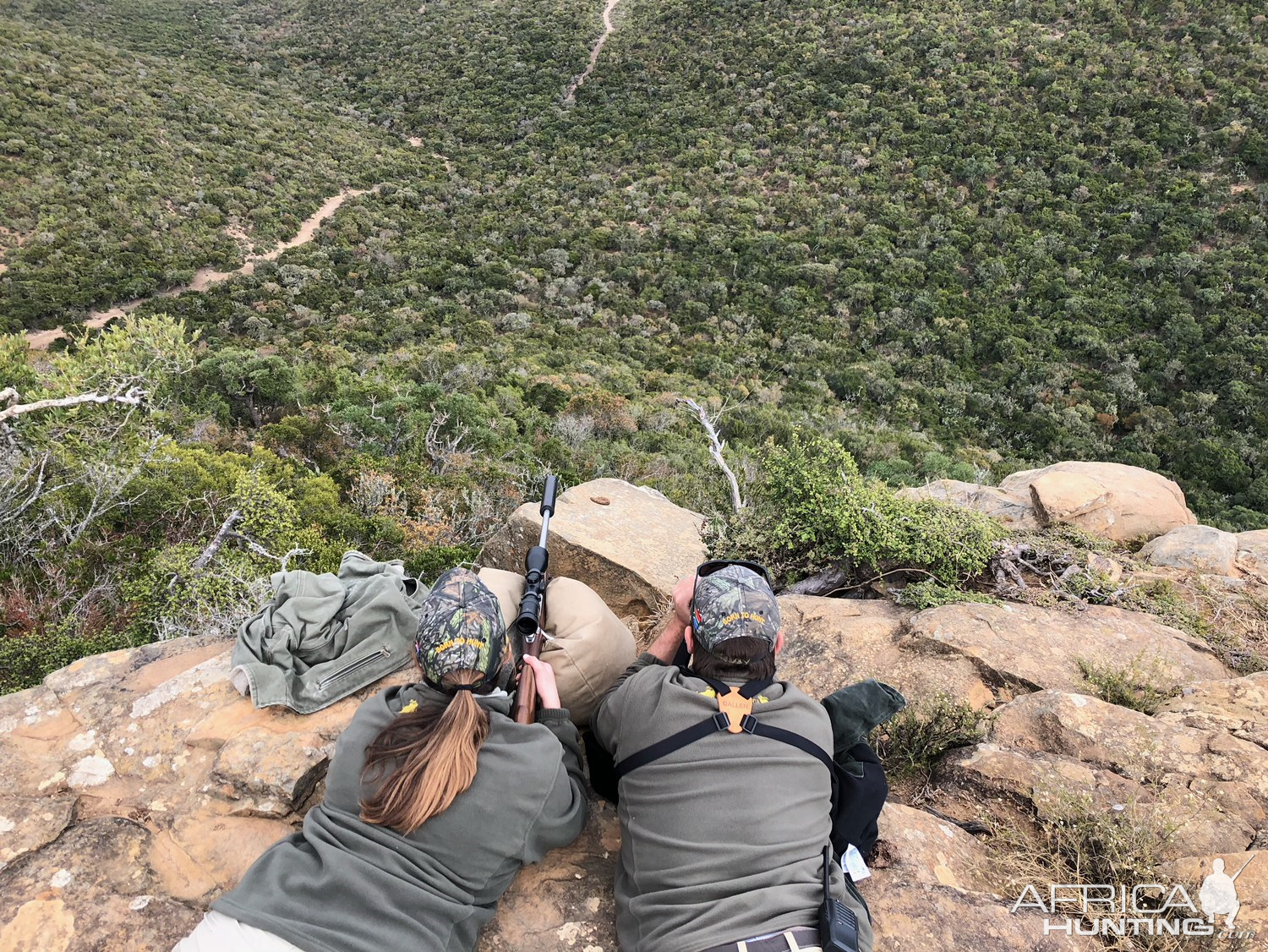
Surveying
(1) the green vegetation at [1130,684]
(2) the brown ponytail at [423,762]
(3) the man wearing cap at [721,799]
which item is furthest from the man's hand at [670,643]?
(1) the green vegetation at [1130,684]

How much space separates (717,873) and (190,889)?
200 centimetres

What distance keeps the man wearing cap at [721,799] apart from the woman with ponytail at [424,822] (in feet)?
0.96

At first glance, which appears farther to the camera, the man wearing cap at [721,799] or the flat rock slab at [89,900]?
the flat rock slab at [89,900]

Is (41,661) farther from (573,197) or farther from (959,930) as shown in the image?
(573,197)

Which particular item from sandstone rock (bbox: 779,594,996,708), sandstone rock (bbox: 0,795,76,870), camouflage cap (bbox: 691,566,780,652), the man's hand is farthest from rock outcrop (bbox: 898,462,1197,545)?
sandstone rock (bbox: 0,795,76,870)

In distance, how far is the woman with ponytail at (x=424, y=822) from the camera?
1.76 m

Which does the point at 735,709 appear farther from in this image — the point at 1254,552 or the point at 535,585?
the point at 1254,552

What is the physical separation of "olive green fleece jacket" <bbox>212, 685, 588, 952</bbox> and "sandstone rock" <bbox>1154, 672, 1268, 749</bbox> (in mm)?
2886

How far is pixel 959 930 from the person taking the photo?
2.10 meters

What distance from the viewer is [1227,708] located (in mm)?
2980

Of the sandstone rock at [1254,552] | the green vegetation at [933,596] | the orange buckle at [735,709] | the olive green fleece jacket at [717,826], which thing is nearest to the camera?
the olive green fleece jacket at [717,826]

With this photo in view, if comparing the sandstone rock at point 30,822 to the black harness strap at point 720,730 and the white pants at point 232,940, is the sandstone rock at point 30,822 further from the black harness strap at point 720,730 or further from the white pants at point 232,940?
the black harness strap at point 720,730

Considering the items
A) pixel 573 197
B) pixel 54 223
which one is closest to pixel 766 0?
pixel 573 197

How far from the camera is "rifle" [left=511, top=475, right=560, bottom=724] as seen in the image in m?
2.39
